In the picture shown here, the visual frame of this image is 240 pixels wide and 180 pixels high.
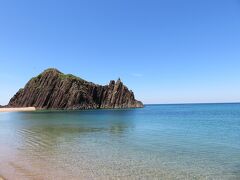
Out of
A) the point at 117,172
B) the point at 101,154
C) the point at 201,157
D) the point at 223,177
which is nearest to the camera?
the point at 223,177

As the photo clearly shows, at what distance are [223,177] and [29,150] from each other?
705 inches

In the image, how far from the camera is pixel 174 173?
1756cm

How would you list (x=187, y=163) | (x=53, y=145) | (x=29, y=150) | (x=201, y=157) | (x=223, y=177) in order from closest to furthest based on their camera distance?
(x=223, y=177), (x=187, y=163), (x=201, y=157), (x=29, y=150), (x=53, y=145)

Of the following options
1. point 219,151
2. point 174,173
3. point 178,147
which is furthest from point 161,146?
point 174,173

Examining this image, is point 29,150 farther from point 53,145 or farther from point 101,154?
point 101,154

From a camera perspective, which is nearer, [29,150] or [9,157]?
[9,157]

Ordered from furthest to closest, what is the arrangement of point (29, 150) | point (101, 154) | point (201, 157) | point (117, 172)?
point (29, 150) < point (101, 154) < point (201, 157) < point (117, 172)

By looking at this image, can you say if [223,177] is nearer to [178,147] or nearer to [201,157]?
[201,157]

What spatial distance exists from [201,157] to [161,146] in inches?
239

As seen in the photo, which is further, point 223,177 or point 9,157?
point 9,157

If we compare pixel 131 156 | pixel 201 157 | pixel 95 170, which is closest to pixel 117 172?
pixel 95 170

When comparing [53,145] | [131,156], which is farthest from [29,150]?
[131,156]

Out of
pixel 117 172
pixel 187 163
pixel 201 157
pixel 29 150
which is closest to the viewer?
pixel 117 172

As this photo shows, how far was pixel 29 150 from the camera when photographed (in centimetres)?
2639
